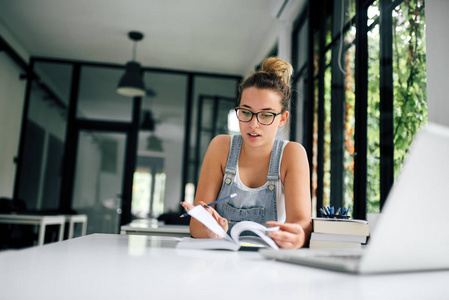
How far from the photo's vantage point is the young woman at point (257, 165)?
1.37m

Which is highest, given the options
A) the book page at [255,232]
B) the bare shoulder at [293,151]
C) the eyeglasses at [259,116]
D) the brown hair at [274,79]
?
the brown hair at [274,79]

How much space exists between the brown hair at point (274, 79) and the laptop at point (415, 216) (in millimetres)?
954

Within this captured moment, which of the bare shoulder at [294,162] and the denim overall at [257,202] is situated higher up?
the bare shoulder at [294,162]

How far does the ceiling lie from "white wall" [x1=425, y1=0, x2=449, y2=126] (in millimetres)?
2656

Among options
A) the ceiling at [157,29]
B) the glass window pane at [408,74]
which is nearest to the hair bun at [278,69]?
the glass window pane at [408,74]

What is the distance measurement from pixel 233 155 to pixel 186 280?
100cm

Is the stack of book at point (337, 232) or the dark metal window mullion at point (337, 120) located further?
the dark metal window mullion at point (337, 120)

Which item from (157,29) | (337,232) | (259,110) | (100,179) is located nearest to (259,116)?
(259,110)

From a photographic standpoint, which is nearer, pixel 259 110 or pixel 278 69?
pixel 259 110

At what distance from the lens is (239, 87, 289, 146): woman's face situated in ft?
4.49

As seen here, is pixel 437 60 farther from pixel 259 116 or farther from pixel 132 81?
pixel 132 81

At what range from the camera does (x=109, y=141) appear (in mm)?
6133

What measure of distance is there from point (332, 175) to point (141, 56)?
3796 millimetres

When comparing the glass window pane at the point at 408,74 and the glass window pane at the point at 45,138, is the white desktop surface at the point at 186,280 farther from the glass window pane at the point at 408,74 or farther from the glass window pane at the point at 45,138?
the glass window pane at the point at 45,138
